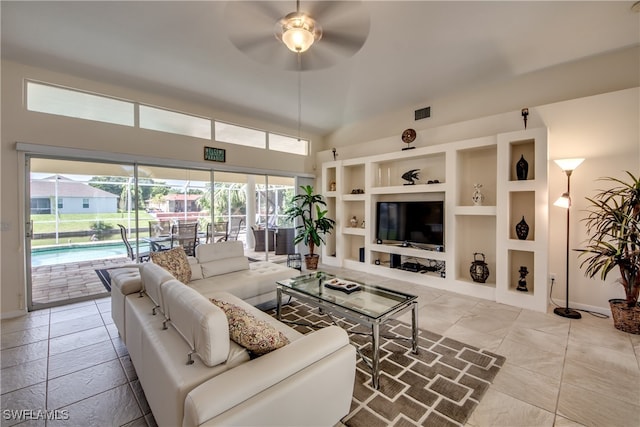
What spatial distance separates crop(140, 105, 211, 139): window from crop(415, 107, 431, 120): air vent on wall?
13.3ft

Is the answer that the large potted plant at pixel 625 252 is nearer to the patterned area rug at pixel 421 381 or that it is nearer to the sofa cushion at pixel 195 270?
the patterned area rug at pixel 421 381

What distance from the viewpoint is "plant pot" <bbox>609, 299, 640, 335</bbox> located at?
2857mm

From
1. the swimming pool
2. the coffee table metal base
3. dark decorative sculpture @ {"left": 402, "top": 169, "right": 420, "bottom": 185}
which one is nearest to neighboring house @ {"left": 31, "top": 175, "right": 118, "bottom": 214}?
the swimming pool

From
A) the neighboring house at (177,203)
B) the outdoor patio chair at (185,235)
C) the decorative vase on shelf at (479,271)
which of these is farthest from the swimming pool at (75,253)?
the decorative vase on shelf at (479,271)

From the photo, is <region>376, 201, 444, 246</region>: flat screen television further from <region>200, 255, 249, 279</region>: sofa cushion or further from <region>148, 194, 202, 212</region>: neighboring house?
<region>148, 194, 202, 212</region>: neighboring house

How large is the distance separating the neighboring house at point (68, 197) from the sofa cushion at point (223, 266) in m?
2.08

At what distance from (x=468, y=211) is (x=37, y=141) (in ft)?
20.2

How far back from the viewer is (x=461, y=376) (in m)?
2.20

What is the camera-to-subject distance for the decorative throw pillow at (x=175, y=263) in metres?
3.09

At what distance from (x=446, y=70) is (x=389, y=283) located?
346cm

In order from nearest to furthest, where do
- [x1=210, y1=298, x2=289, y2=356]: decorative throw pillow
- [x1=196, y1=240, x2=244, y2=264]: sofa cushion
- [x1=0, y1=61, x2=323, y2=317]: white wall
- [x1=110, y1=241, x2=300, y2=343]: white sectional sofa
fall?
[x1=210, y1=298, x2=289, y2=356]: decorative throw pillow → [x1=110, y1=241, x2=300, y2=343]: white sectional sofa → [x1=0, y1=61, x2=323, y2=317]: white wall → [x1=196, y1=240, x2=244, y2=264]: sofa cushion

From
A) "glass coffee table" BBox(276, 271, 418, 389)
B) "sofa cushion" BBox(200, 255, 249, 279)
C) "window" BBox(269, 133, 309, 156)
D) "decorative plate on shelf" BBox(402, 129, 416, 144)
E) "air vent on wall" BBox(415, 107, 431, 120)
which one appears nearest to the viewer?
"glass coffee table" BBox(276, 271, 418, 389)

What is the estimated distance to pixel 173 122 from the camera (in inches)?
187

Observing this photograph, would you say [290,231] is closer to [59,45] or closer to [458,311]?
[458,311]
